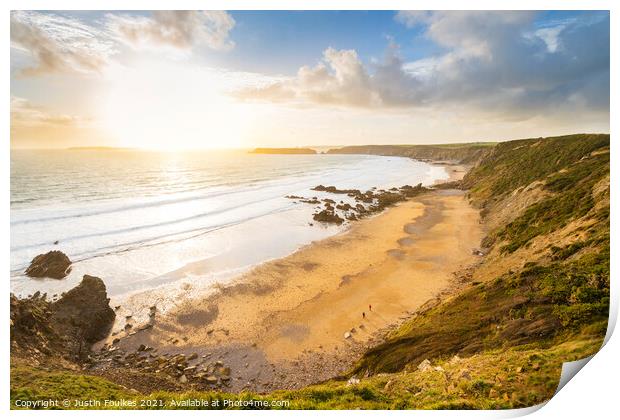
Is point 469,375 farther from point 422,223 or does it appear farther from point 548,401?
point 422,223

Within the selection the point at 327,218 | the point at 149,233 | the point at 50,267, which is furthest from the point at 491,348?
the point at 149,233

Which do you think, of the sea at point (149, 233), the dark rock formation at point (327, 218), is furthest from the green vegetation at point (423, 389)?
the dark rock formation at point (327, 218)

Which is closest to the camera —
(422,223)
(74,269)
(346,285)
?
(346,285)

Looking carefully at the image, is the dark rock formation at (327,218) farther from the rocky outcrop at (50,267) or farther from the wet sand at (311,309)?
the rocky outcrop at (50,267)

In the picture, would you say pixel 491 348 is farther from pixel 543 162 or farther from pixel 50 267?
pixel 543 162

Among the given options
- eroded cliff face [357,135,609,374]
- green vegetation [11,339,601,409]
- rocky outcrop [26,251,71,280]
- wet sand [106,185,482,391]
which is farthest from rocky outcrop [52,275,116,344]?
eroded cliff face [357,135,609,374]
